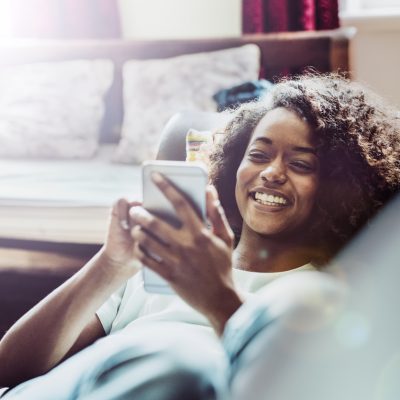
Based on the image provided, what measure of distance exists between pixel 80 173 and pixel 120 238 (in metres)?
1.10

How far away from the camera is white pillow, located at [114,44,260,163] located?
Result: 2.01 m

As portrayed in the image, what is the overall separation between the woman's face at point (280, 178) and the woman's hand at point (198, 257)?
0.48ft

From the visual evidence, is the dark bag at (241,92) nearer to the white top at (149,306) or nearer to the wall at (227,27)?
the wall at (227,27)

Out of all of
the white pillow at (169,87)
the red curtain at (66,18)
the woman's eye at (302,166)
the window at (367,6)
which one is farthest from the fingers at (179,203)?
the red curtain at (66,18)

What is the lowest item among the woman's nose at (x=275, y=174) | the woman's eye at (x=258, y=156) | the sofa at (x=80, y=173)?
the sofa at (x=80, y=173)

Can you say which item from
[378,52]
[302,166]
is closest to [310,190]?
[302,166]

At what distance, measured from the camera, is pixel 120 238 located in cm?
78

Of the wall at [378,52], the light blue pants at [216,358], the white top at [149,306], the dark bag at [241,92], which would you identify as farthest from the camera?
the wall at [378,52]

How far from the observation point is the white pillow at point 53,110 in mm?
2057

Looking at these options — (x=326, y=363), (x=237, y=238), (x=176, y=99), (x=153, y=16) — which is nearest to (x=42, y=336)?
(x=237, y=238)

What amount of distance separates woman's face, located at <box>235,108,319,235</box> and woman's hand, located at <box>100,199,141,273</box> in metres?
0.17

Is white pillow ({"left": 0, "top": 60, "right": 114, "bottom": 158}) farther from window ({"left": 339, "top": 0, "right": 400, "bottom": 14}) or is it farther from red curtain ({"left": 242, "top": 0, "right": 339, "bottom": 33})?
window ({"left": 339, "top": 0, "right": 400, "bottom": 14})

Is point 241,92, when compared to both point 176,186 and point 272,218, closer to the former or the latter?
point 272,218

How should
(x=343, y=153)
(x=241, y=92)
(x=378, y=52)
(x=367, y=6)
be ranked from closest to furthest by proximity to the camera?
(x=343, y=153) < (x=241, y=92) < (x=378, y=52) < (x=367, y=6)
